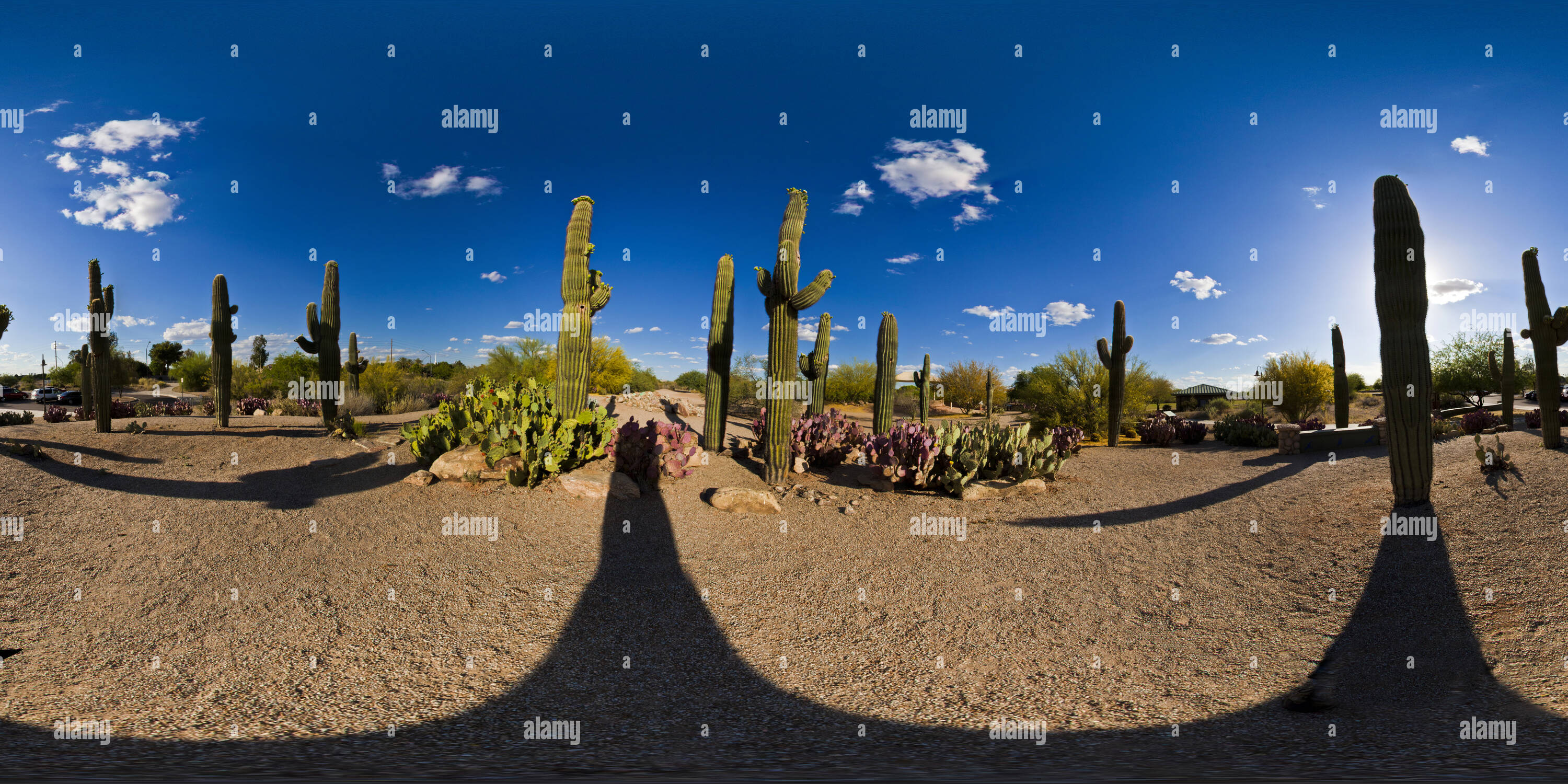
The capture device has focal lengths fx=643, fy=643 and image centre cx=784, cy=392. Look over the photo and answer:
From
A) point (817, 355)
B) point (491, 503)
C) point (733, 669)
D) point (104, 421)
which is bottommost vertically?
point (733, 669)

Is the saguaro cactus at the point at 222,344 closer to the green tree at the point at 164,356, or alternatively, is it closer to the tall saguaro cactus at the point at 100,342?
the tall saguaro cactus at the point at 100,342

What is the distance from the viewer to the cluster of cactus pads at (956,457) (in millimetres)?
8633

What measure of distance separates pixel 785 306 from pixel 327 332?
10795 mm

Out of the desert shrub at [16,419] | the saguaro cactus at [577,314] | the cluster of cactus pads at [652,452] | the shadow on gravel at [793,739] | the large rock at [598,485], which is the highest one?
the saguaro cactus at [577,314]

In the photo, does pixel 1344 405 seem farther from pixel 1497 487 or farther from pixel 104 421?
pixel 104 421

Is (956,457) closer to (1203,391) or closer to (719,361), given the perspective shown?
(719,361)

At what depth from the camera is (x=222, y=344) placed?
13.1m

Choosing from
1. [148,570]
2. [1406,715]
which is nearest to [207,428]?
[148,570]

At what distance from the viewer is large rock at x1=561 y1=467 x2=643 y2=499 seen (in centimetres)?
742

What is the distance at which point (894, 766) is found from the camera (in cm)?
255

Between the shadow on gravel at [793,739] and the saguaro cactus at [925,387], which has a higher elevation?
the saguaro cactus at [925,387]

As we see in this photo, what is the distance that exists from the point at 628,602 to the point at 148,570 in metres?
3.83

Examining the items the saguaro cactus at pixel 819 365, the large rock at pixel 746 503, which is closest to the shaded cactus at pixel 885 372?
the saguaro cactus at pixel 819 365

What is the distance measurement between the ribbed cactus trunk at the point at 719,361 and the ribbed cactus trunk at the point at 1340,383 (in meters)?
14.6
